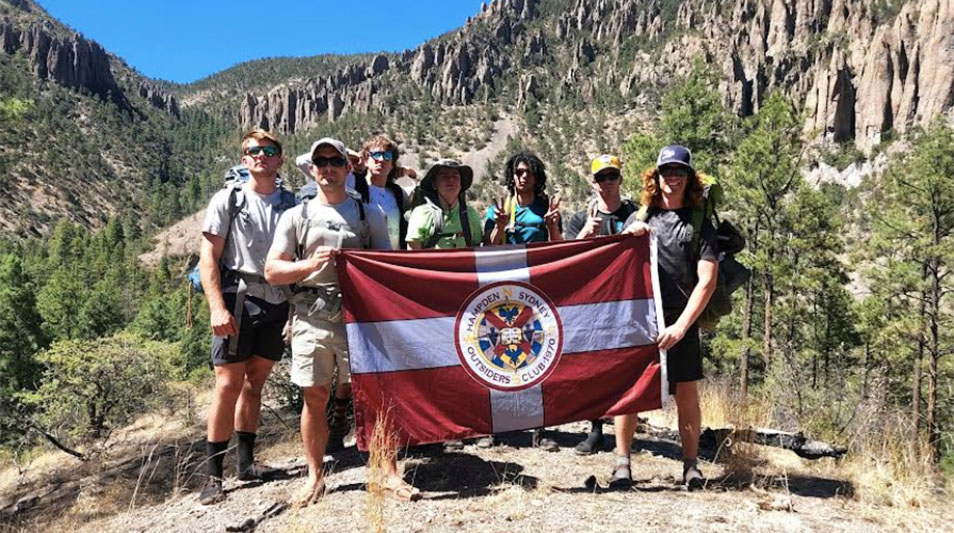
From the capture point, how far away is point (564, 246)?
4035 mm

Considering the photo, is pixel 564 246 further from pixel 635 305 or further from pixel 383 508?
pixel 383 508

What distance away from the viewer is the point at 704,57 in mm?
83875

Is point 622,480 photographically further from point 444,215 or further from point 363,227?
point 363,227

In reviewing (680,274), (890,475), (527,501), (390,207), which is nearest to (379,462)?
(527,501)

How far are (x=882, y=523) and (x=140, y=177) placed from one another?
6335 inches

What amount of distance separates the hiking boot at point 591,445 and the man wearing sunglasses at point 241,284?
8.59 ft

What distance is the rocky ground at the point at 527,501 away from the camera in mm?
3277

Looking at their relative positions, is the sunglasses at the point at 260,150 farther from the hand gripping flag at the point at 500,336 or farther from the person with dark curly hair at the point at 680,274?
the person with dark curly hair at the point at 680,274

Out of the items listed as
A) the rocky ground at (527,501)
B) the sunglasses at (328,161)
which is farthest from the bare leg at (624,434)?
the sunglasses at (328,161)

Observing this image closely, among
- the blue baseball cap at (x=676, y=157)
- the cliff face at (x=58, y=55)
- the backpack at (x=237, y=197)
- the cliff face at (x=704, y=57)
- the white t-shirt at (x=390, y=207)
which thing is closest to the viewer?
the blue baseball cap at (x=676, y=157)

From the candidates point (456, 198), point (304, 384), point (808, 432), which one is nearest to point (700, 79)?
point (808, 432)

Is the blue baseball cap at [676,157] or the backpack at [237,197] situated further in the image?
the backpack at [237,197]

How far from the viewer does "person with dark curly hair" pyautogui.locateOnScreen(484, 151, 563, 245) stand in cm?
456

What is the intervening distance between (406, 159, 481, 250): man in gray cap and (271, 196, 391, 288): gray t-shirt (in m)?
0.52
